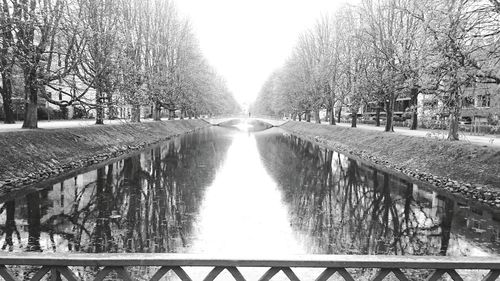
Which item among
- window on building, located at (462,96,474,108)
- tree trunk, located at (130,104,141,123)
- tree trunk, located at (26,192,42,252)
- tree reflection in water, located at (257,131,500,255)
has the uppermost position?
window on building, located at (462,96,474,108)

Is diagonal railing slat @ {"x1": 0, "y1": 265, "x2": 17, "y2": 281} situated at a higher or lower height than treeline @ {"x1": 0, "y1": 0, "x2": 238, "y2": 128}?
lower

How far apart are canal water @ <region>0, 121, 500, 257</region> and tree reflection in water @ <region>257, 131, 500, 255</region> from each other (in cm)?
4

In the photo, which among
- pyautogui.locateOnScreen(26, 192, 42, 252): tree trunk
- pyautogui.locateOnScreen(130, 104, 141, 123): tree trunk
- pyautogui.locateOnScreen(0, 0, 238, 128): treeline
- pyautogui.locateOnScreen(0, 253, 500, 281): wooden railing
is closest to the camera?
pyautogui.locateOnScreen(0, 253, 500, 281): wooden railing

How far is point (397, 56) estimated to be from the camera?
28.0m

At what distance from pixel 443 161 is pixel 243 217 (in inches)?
592

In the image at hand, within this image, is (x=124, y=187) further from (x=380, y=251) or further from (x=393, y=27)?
(x=393, y=27)

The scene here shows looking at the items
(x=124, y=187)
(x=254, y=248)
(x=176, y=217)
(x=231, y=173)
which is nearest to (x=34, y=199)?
(x=124, y=187)

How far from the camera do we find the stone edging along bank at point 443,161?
1705cm

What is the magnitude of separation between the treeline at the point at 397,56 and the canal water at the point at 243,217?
598 centimetres

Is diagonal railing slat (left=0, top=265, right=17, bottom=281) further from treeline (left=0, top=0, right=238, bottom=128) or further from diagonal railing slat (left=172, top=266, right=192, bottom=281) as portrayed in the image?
treeline (left=0, top=0, right=238, bottom=128)

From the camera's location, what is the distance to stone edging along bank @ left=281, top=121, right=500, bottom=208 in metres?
17.0

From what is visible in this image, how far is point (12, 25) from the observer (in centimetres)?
2044

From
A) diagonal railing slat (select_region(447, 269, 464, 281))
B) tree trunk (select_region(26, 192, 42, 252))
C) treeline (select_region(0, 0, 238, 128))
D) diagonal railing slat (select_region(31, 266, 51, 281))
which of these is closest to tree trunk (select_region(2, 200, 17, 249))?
tree trunk (select_region(26, 192, 42, 252))

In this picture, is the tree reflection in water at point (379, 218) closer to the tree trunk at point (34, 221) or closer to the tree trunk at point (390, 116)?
the tree trunk at point (34, 221)
